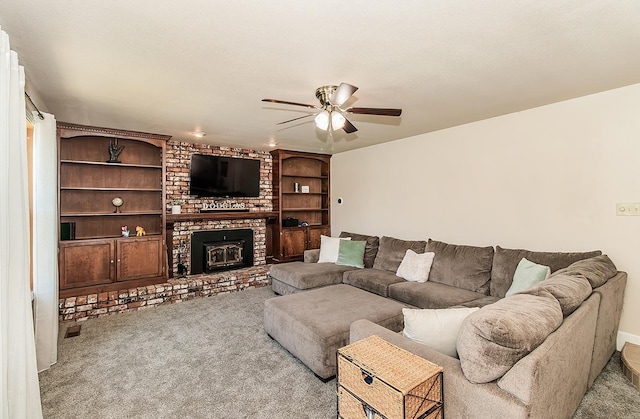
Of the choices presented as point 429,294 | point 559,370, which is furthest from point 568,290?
point 429,294

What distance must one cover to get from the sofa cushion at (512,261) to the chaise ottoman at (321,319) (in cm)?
116

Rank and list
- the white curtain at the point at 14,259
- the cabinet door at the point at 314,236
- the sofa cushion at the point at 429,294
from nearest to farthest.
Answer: the white curtain at the point at 14,259
the sofa cushion at the point at 429,294
the cabinet door at the point at 314,236

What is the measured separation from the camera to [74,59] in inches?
86.5

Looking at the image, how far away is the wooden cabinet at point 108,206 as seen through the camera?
13.4 feet

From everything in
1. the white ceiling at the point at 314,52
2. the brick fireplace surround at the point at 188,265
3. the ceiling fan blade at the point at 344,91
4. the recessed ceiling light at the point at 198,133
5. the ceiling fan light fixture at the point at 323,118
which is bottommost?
A: the brick fireplace surround at the point at 188,265

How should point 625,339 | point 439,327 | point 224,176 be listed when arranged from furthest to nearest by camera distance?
point 224,176 < point 625,339 < point 439,327

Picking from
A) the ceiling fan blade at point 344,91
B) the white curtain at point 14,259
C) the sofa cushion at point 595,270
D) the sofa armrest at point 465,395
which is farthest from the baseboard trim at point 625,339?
the white curtain at point 14,259

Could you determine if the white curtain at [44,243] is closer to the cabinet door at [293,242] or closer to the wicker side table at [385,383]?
the wicker side table at [385,383]

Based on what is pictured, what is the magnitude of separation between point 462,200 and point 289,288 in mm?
2690

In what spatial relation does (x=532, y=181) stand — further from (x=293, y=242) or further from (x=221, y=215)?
(x=221, y=215)

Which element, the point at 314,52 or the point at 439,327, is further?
the point at 314,52

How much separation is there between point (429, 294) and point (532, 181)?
1.76 metres

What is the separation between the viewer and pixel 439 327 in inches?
64.3

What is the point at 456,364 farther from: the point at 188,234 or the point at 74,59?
the point at 188,234
